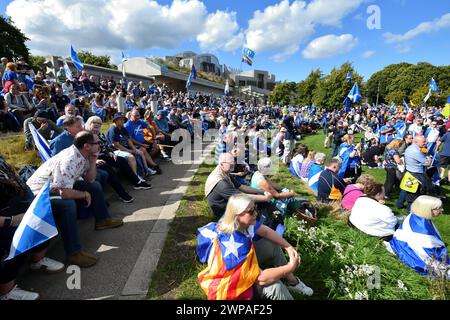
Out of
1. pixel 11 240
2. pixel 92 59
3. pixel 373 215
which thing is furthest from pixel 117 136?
pixel 92 59

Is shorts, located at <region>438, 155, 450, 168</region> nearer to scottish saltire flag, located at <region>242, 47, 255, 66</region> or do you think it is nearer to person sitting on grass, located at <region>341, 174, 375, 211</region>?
person sitting on grass, located at <region>341, 174, 375, 211</region>

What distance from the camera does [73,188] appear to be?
3.67 meters

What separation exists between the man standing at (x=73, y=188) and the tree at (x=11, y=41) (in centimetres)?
3663

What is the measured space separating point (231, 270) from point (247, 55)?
32.3 metres

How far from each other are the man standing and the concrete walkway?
20 centimetres

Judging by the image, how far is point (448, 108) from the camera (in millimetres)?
12789

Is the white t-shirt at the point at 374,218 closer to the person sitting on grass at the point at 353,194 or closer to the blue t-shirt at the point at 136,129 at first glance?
the person sitting on grass at the point at 353,194

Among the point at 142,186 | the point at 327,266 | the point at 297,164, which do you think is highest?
the point at 297,164

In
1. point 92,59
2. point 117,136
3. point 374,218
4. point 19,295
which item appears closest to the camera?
point 19,295

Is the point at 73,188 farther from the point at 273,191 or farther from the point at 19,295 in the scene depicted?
the point at 273,191

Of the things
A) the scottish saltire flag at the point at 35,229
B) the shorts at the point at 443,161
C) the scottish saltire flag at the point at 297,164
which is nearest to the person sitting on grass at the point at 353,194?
the scottish saltire flag at the point at 297,164

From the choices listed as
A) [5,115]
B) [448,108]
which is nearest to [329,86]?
[448,108]
